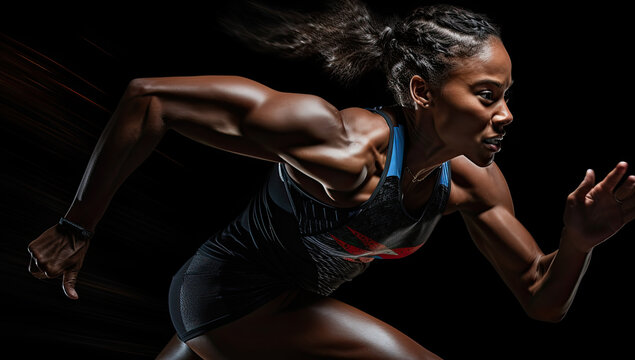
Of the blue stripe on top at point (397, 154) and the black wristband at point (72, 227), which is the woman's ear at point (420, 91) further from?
the black wristband at point (72, 227)

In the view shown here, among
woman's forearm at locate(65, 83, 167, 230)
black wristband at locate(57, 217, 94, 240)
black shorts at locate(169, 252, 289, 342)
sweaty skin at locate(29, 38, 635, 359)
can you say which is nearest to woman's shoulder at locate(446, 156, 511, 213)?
sweaty skin at locate(29, 38, 635, 359)

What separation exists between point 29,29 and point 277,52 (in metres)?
0.98

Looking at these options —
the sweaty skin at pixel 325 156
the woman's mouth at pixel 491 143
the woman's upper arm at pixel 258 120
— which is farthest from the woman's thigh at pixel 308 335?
the woman's mouth at pixel 491 143

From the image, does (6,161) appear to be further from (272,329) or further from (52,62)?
(272,329)

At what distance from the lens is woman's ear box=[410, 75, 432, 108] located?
181 centimetres

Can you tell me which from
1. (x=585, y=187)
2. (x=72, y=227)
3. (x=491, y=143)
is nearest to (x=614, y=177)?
(x=585, y=187)

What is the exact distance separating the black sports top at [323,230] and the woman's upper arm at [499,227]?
0.26 ft

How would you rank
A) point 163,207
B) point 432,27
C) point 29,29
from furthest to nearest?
point 163,207
point 29,29
point 432,27

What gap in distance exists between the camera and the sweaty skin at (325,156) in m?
1.70

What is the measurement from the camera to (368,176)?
180 cm

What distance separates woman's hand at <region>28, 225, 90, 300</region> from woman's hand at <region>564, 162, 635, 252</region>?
1039 mm

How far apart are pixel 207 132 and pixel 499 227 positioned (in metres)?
0.75

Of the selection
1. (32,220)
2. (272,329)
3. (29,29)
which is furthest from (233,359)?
(29,29)

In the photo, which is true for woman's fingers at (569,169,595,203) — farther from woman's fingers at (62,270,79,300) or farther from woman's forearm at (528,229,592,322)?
woman's fingers at (62,270,79,300)
